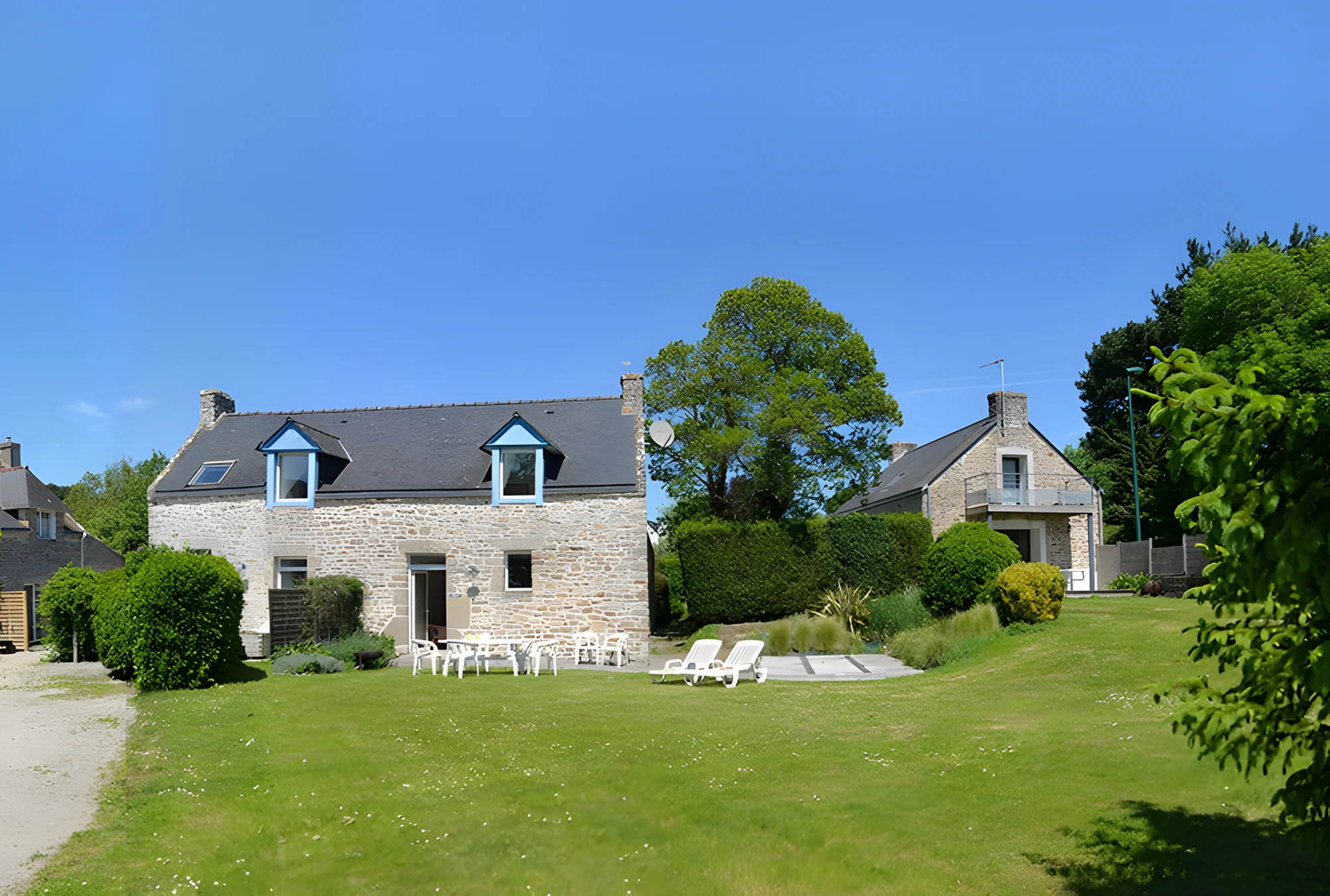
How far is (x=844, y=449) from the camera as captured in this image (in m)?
22.8

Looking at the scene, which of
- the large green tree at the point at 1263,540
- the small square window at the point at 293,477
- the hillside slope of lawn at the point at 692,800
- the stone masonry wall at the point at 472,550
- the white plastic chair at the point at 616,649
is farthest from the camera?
the small square window at the point at 293,477

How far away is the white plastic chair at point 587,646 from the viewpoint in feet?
62.1

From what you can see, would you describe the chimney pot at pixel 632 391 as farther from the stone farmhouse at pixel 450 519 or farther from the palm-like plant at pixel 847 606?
the palm-like plant at pixel 847 606

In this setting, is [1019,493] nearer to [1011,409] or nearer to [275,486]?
[1011,409]

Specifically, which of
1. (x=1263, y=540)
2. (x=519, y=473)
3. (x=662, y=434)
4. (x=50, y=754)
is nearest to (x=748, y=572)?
(x=662, y=434)

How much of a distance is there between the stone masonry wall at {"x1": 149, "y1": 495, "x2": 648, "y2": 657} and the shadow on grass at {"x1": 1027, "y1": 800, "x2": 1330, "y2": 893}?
1412cm

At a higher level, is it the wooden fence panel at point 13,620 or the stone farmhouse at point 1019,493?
the stone farmhouse at point 1019,493

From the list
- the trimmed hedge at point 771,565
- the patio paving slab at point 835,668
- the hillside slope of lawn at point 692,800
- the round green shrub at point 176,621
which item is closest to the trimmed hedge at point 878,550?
the trimmed hedge at point 771,565

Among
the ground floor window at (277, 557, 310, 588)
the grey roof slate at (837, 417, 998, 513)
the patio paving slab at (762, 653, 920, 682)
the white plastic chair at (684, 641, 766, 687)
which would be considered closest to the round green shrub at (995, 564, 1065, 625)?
the patio paving slab at (762, 653, 920, 682)

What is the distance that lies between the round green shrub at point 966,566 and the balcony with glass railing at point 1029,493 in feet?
38.2

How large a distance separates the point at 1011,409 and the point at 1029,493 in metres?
3.09

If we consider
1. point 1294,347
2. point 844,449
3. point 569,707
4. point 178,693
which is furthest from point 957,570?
point 1294,347

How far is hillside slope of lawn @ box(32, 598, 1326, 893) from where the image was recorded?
553 cm

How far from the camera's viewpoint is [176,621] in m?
13.9
